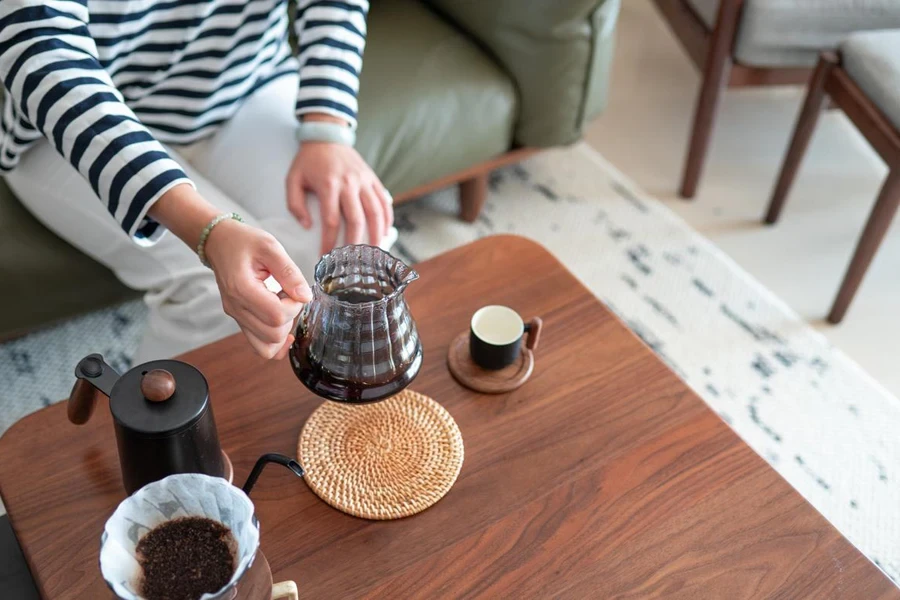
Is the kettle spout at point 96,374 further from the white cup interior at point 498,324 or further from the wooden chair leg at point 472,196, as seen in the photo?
the wooden chair leg at point 472,196

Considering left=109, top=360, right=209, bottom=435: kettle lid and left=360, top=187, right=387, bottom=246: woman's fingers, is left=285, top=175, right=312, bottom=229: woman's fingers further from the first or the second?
left=109, top=360, right=209, bottom=435: kettle lid

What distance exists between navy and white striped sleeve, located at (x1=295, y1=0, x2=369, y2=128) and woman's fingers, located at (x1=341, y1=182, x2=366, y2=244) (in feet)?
0.42

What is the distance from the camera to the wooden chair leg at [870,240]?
4.69 feet

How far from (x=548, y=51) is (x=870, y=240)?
0.66 meters

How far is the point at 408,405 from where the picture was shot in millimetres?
950

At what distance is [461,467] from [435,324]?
211 millimetres

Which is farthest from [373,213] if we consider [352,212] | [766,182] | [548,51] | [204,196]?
[766,182]

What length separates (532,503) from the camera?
86 cm

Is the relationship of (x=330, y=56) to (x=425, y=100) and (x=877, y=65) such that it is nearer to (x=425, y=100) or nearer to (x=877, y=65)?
(x=425, y=100)

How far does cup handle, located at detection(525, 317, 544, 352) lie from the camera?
0.97 meters

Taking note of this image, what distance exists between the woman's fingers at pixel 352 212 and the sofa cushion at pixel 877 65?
2.96 ft

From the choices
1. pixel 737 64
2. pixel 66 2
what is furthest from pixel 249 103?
pixel 737 64

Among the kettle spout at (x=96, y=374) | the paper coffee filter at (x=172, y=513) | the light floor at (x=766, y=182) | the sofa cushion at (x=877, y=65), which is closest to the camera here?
the paper coffee filter at (x=172, y=513)

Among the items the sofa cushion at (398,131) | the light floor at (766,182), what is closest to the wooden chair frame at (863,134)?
the light floor at (766,182)
